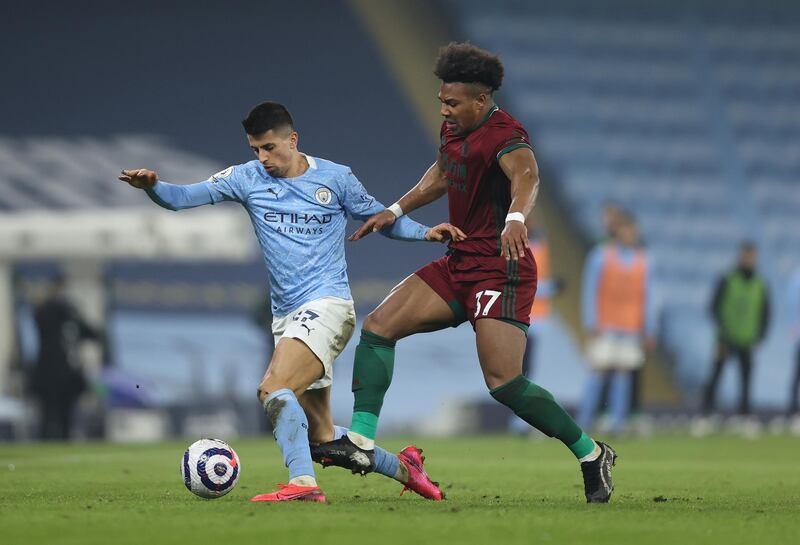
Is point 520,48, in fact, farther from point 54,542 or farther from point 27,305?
point 54,542

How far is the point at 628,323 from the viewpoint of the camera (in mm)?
14930

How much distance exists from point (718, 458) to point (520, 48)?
A: 52.9 feet

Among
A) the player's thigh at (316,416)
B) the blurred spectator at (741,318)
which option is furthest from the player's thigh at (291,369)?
the blurred spectator at (741,318)

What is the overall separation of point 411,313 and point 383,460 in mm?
649

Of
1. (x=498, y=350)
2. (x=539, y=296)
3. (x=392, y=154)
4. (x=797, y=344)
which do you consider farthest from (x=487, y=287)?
(x=392, y=154)

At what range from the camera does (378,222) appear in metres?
6.64

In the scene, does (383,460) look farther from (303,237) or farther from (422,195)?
(422,195)

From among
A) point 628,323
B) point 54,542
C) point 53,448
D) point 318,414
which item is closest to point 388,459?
point 318,414

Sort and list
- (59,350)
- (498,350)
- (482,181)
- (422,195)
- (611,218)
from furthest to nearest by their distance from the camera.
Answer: (59,350), (611,218), (422,195), (482,181), (498,350)

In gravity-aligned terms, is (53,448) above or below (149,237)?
below

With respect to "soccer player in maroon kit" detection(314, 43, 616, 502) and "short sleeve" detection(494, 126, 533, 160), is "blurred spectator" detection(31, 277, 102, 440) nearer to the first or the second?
"soccer player in maroon kit" detection(314, 43, 616, 502)

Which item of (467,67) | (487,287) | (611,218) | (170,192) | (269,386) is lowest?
(269,386)

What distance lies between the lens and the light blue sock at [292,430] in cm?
613

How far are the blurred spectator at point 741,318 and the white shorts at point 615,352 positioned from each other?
257 cm
